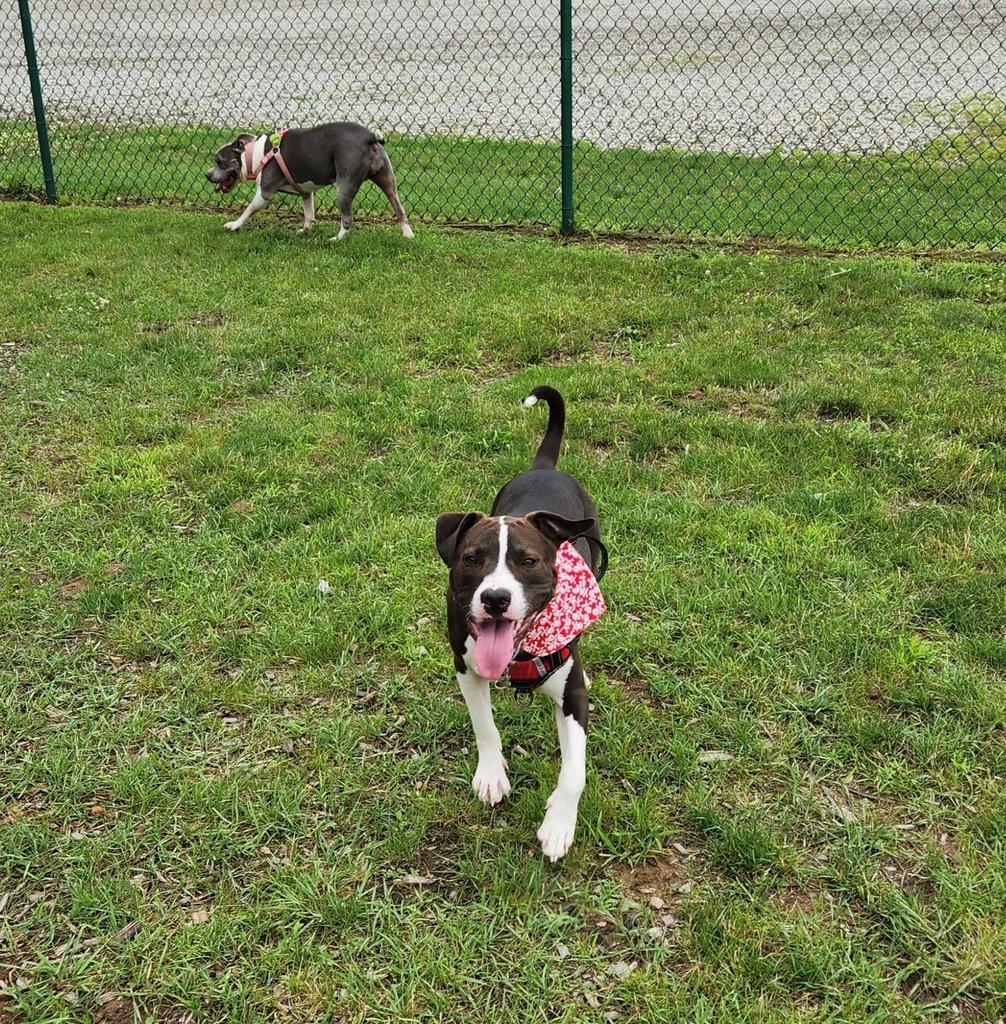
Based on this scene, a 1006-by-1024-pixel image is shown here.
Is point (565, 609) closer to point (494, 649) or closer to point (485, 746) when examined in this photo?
point (494, 649)

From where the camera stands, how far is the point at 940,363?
5129 millimetres

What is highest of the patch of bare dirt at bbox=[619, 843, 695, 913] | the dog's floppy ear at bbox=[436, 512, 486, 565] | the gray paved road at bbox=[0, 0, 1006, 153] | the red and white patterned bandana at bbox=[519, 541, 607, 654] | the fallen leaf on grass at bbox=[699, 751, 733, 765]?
the gray paved road at bbox=[0, 0, 1006, 153]

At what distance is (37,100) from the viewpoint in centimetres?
942

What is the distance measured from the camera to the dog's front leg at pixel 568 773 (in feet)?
8.07

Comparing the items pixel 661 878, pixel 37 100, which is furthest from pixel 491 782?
pixel 37 100

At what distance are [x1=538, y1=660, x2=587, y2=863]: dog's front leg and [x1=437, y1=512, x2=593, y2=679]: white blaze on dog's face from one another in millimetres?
285

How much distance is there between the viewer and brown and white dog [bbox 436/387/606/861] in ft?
7.52

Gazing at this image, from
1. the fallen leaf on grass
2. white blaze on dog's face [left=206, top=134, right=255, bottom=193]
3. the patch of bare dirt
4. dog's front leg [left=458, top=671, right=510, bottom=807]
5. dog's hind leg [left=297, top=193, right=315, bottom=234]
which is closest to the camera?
the patch of bare dirt

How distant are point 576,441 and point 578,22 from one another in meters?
17.5

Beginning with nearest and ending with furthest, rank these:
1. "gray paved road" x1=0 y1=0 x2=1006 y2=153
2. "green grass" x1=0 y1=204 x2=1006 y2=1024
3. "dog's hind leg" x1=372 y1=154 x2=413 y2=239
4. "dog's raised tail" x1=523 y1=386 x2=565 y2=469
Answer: "green grass" x1=0 y1=204 x2=1006 y2=1024, "dog's raised tail" x1=523 y1=386 x2=565 y2=469, "dog's hind leg" x1=372 y1=154 x2=413 y2=239, "gray paved road" x1=0 y1=0 x2=1006 y2=153

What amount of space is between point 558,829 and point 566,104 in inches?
258

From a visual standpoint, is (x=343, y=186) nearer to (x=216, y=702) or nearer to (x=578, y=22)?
(x=216, y=702)

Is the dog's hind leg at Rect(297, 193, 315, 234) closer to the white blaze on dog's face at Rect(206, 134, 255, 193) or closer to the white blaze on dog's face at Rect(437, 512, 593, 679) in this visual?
the white blaze on dog's face at Rect(206, 134, 255, 193)

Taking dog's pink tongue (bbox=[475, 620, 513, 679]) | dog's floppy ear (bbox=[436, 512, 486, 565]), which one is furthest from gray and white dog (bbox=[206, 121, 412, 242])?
dog's pink tongue (bbox=[475, 620, 513, 679])
